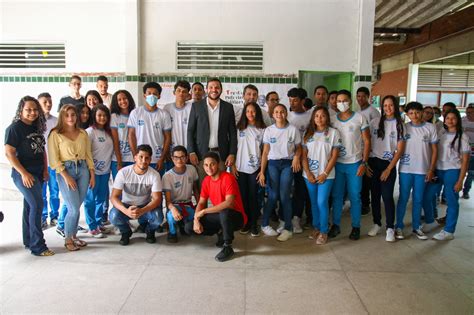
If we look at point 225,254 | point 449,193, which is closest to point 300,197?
point 225,254

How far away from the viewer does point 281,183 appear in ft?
12.0

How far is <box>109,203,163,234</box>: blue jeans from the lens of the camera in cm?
341

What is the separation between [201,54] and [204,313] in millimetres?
4447

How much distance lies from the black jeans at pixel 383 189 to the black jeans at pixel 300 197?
73 centimetres

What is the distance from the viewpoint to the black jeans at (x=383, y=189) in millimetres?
3709

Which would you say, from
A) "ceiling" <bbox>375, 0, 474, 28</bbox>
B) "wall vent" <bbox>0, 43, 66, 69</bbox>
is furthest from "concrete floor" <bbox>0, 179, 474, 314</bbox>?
"ceiling" <bbox>375, 0, 474, 28</bbox>

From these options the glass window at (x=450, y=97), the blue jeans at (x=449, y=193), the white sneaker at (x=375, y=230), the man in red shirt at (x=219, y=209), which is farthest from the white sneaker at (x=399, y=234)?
the glass window at (x=450, y=97)

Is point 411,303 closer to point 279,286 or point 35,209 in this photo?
point 279,286

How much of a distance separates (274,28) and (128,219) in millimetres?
3897

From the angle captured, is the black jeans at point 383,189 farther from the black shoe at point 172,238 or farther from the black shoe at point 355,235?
the black shoe at point 172,238

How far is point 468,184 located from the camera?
562 centimetres

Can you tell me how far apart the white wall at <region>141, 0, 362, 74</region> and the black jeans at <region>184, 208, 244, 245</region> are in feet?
10.5

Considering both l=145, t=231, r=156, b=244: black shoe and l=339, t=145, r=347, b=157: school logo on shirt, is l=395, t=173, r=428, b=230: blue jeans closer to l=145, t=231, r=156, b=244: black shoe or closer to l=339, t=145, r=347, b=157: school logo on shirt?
l=339, t=145, r=347, b=157: school logo on shirt

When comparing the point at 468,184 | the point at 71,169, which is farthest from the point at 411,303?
the point at 468,184
